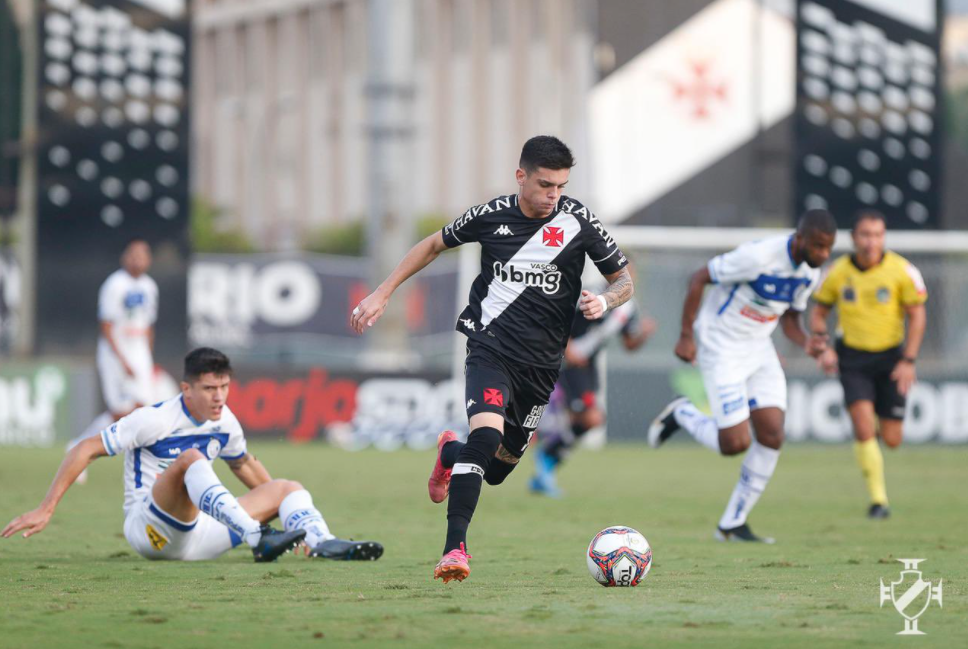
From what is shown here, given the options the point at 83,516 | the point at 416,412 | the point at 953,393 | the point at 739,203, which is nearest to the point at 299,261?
the point at 739,203

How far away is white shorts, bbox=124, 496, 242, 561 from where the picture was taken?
845 cm

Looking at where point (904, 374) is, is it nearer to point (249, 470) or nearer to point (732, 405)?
point (732, 405)

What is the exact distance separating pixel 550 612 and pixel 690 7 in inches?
1602

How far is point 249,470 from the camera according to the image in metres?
8.75

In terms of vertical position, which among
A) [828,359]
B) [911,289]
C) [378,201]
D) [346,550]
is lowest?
[346,550]

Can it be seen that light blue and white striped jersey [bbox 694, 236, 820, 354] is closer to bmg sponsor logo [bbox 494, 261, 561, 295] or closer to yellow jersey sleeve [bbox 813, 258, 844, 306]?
yellow jersey sleeve [bbox 813, 258, 844, 306]

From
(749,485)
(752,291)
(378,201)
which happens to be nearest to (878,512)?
(749,485)

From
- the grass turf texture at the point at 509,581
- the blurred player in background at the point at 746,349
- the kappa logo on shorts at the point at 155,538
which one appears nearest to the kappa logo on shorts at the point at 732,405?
the blurred player in background at the point at 746,349

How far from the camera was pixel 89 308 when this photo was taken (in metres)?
21.2

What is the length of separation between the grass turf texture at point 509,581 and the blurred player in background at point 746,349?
19.7 inches

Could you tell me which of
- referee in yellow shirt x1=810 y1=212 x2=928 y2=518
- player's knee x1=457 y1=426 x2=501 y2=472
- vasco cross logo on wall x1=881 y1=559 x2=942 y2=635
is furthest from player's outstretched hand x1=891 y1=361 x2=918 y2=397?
player's knee x1=457 y1=426 x2=501 y2=472

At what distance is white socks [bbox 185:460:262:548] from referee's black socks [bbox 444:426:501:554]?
1227 millimetres

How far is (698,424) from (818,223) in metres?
1.71

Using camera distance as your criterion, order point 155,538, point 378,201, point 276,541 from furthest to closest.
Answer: point 378,201
point 155,538
point 276,541
